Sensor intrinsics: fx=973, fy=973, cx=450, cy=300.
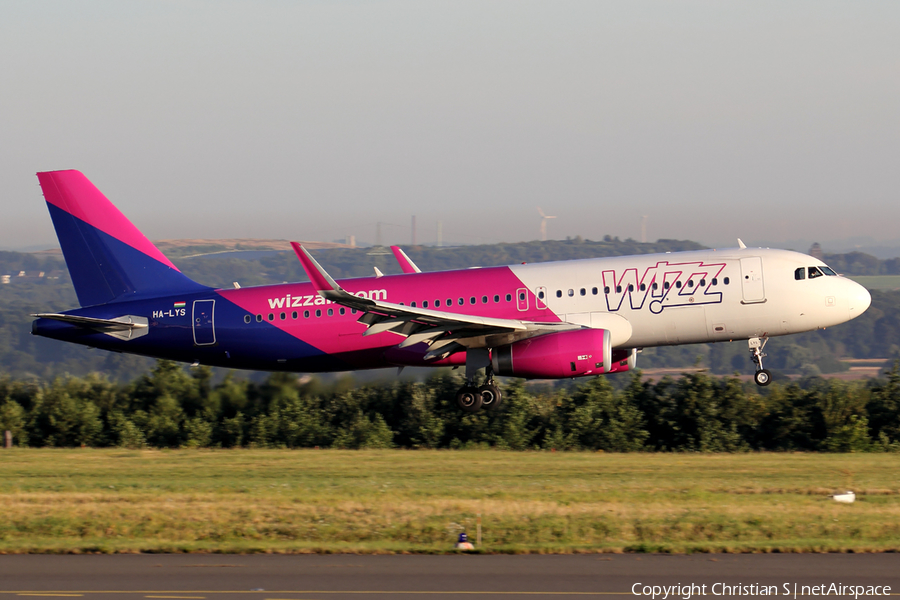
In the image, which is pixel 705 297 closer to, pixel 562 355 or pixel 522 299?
pixel 562 355

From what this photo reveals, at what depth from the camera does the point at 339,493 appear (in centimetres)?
2086

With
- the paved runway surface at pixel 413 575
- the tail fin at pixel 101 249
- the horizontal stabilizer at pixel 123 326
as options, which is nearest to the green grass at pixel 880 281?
the tail fin at pixel 101 249

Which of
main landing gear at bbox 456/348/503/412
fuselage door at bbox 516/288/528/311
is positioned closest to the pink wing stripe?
main landing gear at bbox 456/348/503/412

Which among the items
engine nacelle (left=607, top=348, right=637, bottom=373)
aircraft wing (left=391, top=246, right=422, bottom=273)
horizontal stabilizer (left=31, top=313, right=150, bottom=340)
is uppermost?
aircraft wing (left=391, top=246, right=422, bottom=273)

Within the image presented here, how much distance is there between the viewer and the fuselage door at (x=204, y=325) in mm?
29625

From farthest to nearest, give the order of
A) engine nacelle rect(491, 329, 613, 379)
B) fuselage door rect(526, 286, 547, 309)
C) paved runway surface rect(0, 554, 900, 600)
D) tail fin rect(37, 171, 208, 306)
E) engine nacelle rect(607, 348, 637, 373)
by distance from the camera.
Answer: tail fin rect(37, 171, 208, 306) < engine nacelle rect(607, 348, 637, 373) < fuselage door rect(526, 286, 547, 309) < engine nacelle rect(491, 329, 613, 379) < paved runway surface rect(0, 554, 900, 600)

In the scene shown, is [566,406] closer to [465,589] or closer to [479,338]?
[479,338]

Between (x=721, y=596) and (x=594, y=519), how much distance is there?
17.4ft

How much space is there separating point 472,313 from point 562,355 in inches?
122

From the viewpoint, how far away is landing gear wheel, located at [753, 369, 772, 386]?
28016 millimetres

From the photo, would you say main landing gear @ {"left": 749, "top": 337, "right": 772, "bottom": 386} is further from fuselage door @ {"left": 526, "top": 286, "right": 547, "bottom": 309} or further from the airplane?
fuselage door @ {"left": 526, "top": 286, "right": 547, "bottom": 309}

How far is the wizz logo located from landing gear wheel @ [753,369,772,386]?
8.88 ft

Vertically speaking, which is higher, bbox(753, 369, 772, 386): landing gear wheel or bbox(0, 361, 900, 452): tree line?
bbox(753, 369, 772, 386): landing gear wheel

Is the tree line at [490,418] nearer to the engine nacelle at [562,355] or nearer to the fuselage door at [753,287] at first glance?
the engine nacelle at [562,355]
